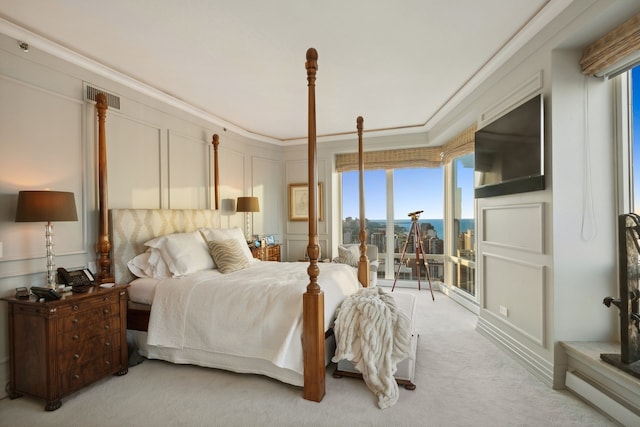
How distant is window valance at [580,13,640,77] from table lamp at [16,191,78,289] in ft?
13.0

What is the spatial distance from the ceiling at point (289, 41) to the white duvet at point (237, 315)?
2057mm

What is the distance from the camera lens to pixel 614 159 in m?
2.35

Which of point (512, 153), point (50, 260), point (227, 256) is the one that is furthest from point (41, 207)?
point (512, 153)

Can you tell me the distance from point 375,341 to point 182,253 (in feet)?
6.64

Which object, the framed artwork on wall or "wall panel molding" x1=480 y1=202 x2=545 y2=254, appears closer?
"wall panel molding" x1=480 y1=202 x2=545 y2=254

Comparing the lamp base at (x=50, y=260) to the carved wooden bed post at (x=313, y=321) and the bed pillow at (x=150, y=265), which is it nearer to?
the bed pillow at (x=150, y=265)

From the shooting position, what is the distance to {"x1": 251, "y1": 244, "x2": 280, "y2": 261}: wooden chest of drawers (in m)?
4.95

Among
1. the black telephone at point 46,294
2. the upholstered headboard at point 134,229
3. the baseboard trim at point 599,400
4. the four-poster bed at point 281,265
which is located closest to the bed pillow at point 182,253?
the upholstered headboard at point 134,229

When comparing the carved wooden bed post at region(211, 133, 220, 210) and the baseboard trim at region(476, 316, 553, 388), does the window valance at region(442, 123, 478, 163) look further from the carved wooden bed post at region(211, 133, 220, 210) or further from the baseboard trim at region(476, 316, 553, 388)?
the carved wooden bed post at region(211, 133, 220, 210)

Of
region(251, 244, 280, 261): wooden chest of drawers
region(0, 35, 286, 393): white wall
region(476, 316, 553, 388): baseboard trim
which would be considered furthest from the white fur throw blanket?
region(251, 244, 280, 261): wooden chest of drawers

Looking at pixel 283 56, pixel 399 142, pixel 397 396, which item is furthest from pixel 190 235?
pixel 399 142

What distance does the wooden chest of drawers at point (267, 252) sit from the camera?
4.95m

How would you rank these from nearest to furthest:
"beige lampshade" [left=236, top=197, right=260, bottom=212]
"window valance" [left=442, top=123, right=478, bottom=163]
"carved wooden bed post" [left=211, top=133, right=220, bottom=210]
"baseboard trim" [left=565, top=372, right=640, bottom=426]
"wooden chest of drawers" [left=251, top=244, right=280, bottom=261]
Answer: "baseboard trim" [left=565, top=372, right=640, bottom=426]
"window valance" [left=442, top=123, right=478, bottom=163]
"carved wooden bed post" [left=211, top=133, right=220, bottom=210]
"beige lampshade" [left=236, top=197, right=260, bottom=212]
"wooden chest of drawers" [left=251, top=244, right=280, bottom=261]

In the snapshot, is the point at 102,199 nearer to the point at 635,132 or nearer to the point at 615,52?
the point at 615,52
